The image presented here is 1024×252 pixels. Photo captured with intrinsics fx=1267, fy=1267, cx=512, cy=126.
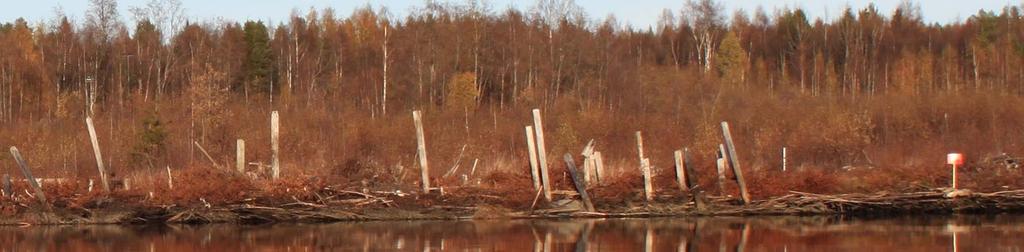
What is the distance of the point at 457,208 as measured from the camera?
25.6 m

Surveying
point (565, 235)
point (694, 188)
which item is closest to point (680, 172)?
point (694, 188)

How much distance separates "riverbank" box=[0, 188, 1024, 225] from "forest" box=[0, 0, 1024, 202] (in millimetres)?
455

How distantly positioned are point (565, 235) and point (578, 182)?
4526mm

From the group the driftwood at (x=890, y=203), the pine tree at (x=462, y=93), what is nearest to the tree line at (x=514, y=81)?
the pine tree at (x=462, y=93)

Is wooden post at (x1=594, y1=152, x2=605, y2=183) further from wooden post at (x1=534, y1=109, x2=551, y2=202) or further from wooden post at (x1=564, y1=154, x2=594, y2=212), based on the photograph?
wooden post at (x1=534, y1=109, x2=551, y2=202)

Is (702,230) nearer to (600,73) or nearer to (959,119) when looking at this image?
(959,119)

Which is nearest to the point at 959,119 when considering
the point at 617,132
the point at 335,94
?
the point at 617,132

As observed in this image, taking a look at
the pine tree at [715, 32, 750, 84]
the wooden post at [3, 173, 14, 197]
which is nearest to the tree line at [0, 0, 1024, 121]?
the pine tree at [715, 32, 750, 84]

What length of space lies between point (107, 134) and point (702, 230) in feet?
103

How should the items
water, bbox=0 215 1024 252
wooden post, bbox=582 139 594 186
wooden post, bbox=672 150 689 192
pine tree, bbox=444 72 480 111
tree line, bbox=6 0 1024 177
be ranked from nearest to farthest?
water, bbox=0 215 1024 252, wooden post, bbox=672 150 689 192, wooden post, bbox=582 139 594 186, tree line, bbox=6 0 1024 177, pine tree, bbox=444 72 480 111

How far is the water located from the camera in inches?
719

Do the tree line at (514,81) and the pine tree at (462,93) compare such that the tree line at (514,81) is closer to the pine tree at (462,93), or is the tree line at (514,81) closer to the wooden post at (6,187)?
the pine tree at (462,93)

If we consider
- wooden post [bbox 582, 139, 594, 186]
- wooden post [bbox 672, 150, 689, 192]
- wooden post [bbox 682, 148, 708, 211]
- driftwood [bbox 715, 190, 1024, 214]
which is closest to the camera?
wooden post [bbox 672, 150, 689, 192]

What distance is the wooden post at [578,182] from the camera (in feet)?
82.5
